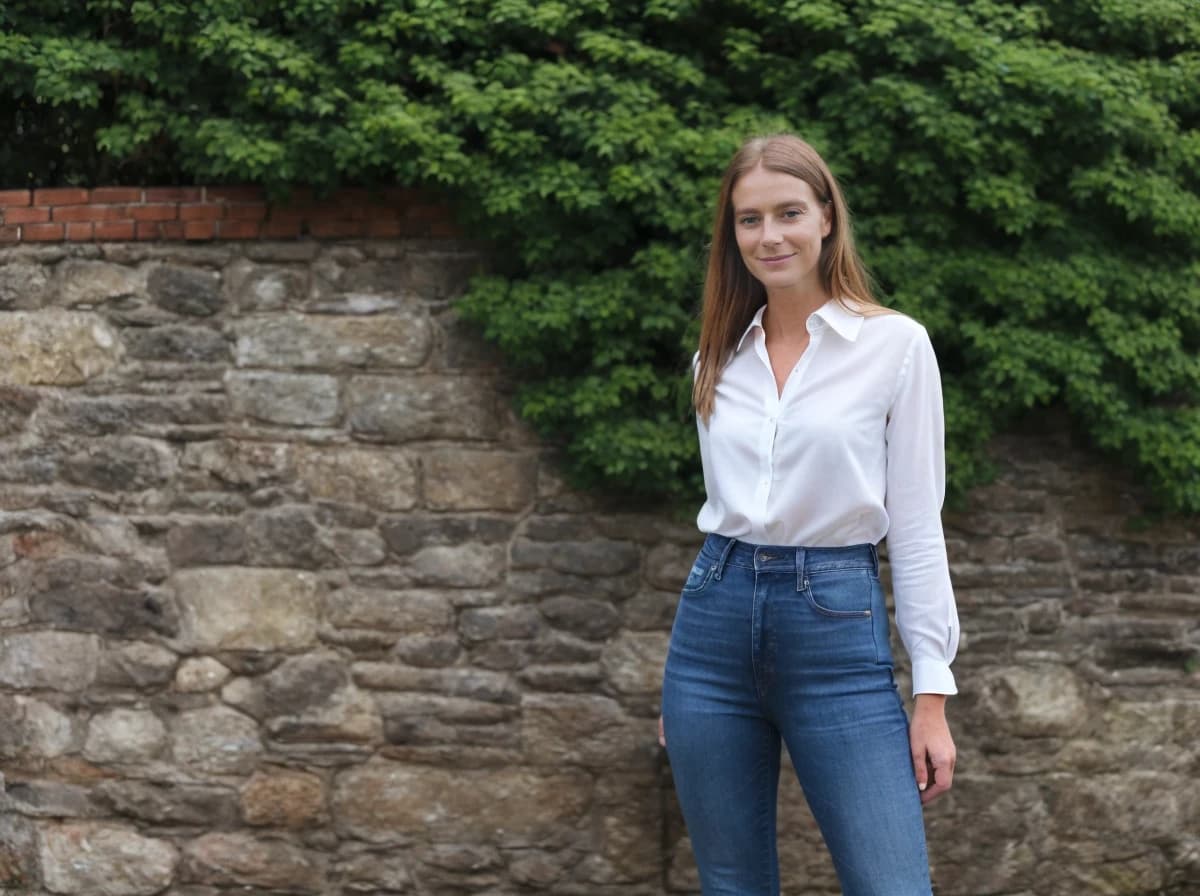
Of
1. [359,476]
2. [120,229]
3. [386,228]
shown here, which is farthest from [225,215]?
[359,476]

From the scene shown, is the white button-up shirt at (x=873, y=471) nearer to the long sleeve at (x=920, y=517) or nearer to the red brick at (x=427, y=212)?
the long sleeve at (x=920, y=517)

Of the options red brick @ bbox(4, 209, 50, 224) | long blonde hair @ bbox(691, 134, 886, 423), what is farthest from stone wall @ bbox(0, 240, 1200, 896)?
long blonde hair @ bbox(691, 134, 886, 423)

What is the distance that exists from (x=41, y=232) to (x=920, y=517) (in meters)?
3.07

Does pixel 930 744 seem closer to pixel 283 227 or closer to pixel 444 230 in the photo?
pixel 444 230

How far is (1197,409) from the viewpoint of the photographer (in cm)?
424

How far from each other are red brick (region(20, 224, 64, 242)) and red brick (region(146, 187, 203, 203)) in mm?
303

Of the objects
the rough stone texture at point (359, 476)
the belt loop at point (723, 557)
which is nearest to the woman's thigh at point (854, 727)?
the belt loop at point (723, 557)

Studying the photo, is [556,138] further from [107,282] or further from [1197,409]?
[1197,409]

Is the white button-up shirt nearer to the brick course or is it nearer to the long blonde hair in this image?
the long blonde hair

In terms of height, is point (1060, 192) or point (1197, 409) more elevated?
point (1060, 192)

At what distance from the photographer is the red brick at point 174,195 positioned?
4246mm

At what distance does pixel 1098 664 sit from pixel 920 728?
6.93 feet

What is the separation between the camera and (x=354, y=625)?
13.7 ft

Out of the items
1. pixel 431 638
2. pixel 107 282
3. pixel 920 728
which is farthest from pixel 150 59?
pixel 920 728
